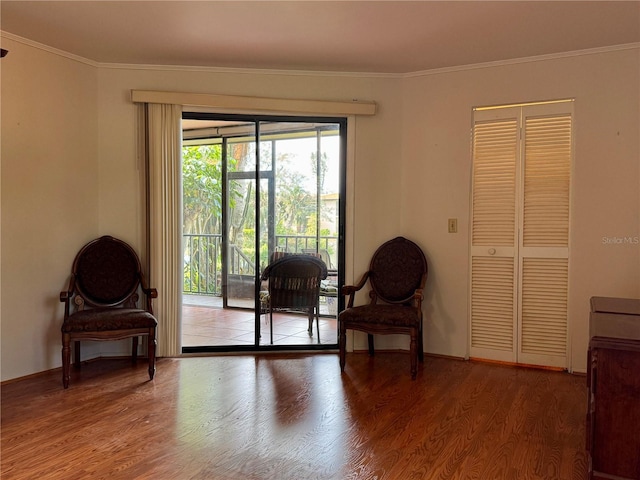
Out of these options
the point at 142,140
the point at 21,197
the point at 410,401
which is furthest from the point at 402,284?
the point at 21,197

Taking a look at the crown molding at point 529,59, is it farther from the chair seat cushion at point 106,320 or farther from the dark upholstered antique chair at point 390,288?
the chair seat cushion at point 106,320

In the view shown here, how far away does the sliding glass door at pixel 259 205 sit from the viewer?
4.34 meters

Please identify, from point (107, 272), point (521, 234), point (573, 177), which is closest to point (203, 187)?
point (107, 272)

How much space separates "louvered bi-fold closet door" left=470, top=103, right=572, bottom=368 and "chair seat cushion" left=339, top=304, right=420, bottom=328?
0.76 metres

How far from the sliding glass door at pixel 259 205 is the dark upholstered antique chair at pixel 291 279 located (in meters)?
0.06

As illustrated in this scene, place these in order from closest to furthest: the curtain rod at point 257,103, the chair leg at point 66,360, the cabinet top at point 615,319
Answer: the cabinet top at point 615,319, the chair leg at point 66,360, the curtain rod at point 257,103

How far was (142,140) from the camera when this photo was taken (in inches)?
163

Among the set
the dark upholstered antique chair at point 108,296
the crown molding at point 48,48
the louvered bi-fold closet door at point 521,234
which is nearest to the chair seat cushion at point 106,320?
the dark upholstered antique chair at point 108,296

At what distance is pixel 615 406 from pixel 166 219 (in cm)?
333

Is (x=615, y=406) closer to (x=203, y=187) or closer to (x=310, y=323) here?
(x=310, y=323)

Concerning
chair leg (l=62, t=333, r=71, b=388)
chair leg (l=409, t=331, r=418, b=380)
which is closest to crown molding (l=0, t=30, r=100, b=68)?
chair leg (l=62, t=333, r=71, b=388)

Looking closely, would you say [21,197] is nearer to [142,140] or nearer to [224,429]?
[142,140]

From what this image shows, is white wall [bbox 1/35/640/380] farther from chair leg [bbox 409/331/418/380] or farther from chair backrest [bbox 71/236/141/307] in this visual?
chair leg [bbox 409/331/418/380]

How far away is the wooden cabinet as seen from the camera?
2008 millimetres
